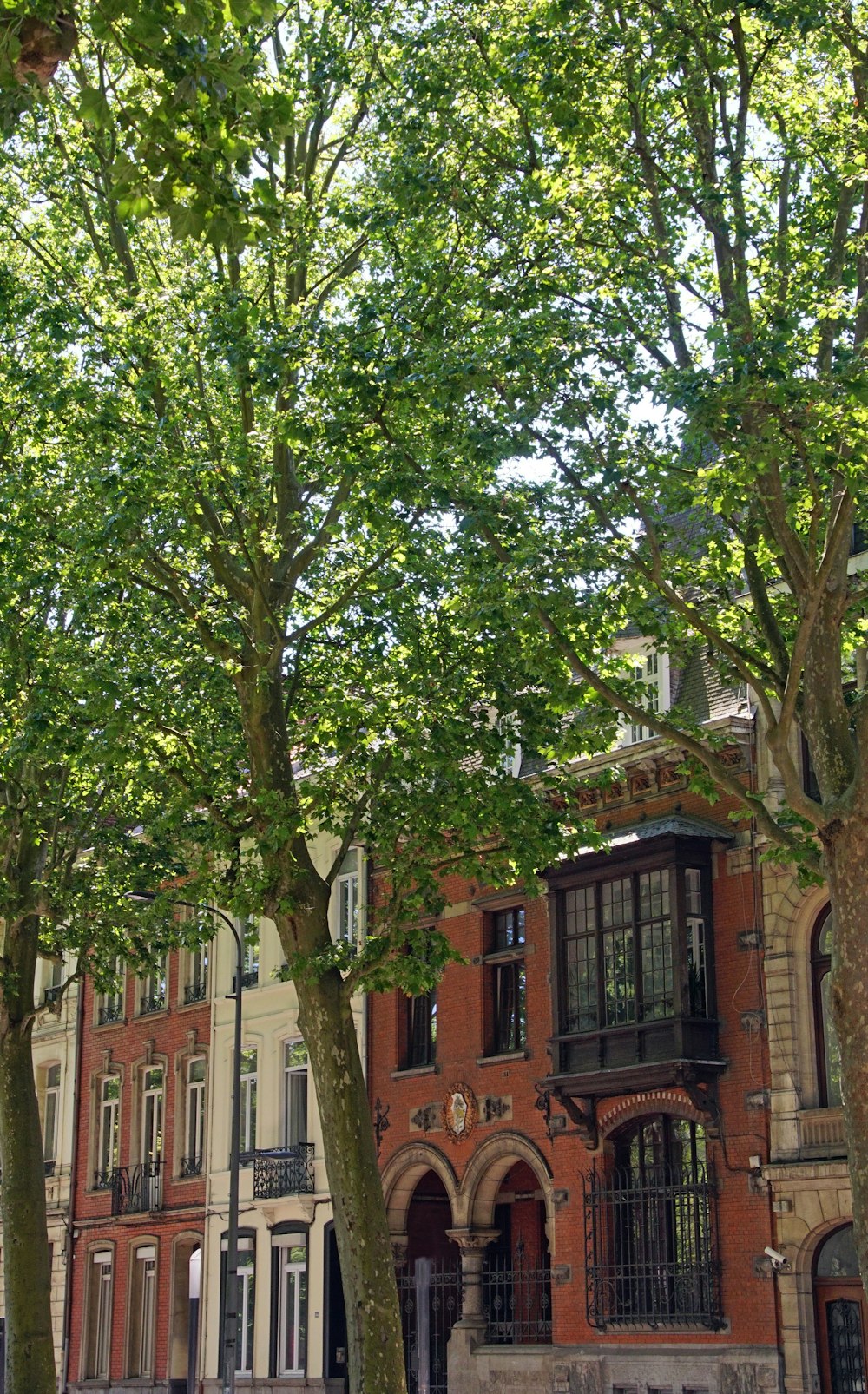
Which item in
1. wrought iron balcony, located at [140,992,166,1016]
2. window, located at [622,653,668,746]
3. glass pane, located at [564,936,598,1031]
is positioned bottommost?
glass pane, located at [564,936,598,1031]

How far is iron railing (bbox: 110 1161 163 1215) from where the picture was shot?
39062mm

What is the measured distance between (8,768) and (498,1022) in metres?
11.0

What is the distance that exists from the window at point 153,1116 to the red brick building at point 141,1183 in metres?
0.03

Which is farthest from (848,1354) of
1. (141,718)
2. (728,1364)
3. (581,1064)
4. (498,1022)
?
(141,718)

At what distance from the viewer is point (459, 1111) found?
30266 millimetres

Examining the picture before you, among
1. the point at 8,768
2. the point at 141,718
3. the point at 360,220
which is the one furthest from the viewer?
the point at 8,768

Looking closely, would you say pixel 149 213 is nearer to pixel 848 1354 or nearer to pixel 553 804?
pixel 848 1354

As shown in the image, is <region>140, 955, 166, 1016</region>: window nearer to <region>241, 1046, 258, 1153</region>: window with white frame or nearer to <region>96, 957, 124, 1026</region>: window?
<region>96, 957, 124, 1026</region>: window

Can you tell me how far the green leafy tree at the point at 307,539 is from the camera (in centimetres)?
1772

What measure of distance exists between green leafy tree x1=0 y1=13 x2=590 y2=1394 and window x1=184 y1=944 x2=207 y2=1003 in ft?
59.2

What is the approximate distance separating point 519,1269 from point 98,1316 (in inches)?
592

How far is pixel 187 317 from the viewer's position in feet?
66.1

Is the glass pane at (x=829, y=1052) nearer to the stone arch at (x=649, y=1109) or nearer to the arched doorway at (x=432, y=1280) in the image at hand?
the stone arch at (x=649, y=1109)

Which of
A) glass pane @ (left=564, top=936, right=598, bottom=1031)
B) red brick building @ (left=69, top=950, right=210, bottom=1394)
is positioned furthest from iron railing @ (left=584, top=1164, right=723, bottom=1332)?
red brick building @ (left=69, top=950, right=210, bottom=1394)
